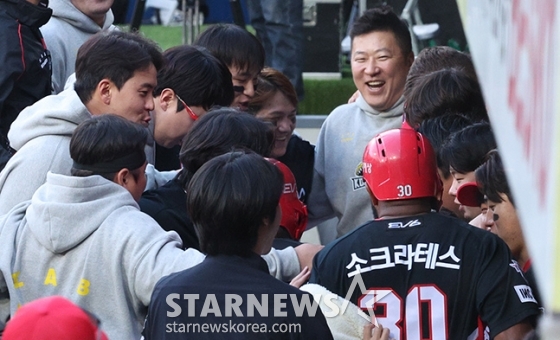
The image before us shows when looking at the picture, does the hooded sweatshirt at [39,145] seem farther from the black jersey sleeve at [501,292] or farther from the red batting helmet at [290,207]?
the black jersey sleeve at [501,292]

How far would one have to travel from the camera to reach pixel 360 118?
14.6 ft

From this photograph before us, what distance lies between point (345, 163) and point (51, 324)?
2.66 metres

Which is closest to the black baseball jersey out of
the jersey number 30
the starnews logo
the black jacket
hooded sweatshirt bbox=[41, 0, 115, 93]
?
the jersey number 30

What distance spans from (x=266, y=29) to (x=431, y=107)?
12.5ft

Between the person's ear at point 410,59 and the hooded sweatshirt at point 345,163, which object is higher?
the person's ear at point 410,59

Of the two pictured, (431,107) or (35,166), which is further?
(431,107)

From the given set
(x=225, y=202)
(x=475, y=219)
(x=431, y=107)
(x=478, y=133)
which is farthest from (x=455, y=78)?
(x=225, y=202)

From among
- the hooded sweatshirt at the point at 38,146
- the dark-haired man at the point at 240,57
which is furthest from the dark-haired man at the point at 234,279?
the dark-haired man at the point at 240,57

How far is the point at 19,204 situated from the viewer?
310 cm

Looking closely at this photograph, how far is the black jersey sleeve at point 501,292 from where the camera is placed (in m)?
2.59

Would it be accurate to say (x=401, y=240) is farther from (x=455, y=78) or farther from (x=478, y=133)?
(x=455, y=78)

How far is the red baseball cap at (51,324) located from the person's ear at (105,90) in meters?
1.86

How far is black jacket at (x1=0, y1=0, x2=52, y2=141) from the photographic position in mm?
4102

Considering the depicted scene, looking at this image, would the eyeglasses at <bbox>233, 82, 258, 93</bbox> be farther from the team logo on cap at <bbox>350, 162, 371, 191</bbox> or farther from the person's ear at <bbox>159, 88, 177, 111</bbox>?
the team logo on cap at <bbox>350, 162, 371, 191</bbox>
